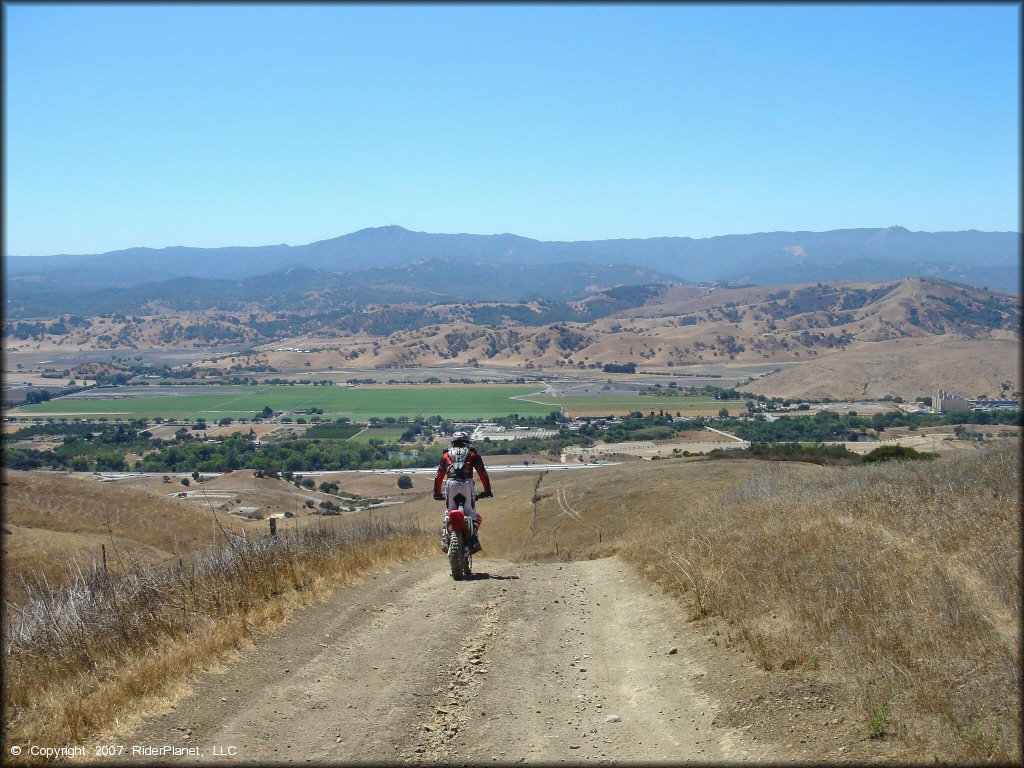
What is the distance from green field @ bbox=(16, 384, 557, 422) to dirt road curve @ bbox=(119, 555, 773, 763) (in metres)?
53.2

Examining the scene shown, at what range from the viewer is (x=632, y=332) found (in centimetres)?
15425

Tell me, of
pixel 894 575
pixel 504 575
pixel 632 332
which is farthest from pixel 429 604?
pixel 632 332

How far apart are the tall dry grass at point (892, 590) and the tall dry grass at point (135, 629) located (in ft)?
13.8

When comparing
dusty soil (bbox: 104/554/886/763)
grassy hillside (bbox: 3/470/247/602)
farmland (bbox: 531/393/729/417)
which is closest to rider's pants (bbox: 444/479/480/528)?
dusty soil (bbox: 104/554/886/763)

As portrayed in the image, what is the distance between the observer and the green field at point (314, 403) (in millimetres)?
67312

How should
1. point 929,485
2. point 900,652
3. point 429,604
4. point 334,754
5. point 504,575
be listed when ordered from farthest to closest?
point 504,575
point 929,485
point 429,604
point 900,652
point 334,754

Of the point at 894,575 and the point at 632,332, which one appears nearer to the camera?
the point at 894,575

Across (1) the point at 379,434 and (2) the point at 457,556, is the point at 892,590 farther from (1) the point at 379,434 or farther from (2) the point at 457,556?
(1) the point at 379,434

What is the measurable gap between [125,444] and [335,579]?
171 ft

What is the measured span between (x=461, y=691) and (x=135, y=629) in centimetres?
291

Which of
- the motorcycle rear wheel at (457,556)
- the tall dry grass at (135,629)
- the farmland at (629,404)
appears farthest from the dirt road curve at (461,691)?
the farmland at (629,404)

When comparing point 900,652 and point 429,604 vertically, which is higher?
point 900,652

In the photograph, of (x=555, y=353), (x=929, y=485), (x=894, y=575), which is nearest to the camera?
(x=894, y=575)

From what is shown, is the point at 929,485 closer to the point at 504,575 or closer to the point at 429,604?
the point at 504,575
